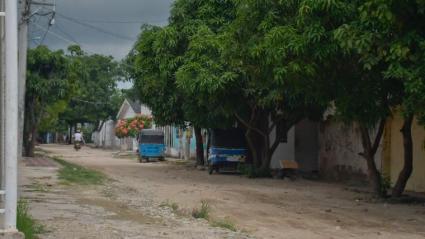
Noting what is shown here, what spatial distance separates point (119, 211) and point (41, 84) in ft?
69.9

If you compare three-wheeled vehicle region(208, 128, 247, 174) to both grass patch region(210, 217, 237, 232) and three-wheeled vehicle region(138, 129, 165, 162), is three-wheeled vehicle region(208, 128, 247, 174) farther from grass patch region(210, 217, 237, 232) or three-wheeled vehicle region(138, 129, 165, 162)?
grass patch region(210, 217, 237, 232)

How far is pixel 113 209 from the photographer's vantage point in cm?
1381

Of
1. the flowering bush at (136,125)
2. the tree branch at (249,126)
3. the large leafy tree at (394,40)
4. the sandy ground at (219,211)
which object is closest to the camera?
the sandy ground at (219,211)

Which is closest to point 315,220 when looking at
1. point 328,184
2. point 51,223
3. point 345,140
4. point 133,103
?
point 51,223

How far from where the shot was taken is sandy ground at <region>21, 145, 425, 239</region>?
35.3 ft

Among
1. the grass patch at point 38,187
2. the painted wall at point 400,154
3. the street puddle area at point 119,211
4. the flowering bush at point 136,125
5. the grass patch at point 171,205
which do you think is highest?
the flowering bush at point 136,125

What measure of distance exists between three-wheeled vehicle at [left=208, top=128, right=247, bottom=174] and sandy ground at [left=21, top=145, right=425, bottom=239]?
17.1 feet

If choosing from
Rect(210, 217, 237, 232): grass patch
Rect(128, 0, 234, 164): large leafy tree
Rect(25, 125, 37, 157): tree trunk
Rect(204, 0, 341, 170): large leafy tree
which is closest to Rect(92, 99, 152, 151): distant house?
Rect(25, 125, 37, 157): tree trunk

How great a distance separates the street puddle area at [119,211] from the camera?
39.5ft

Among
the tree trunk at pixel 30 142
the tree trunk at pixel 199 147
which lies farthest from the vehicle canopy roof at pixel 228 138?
the tree trunk at pixel 30 142

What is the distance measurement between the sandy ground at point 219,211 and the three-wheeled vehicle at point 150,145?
735 inches

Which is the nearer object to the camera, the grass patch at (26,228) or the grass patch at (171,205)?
the grass patch at (26,228)

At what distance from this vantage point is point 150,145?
4153 cm

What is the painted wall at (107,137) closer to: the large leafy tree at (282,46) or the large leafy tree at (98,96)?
the large leafy tree at (98,96)
